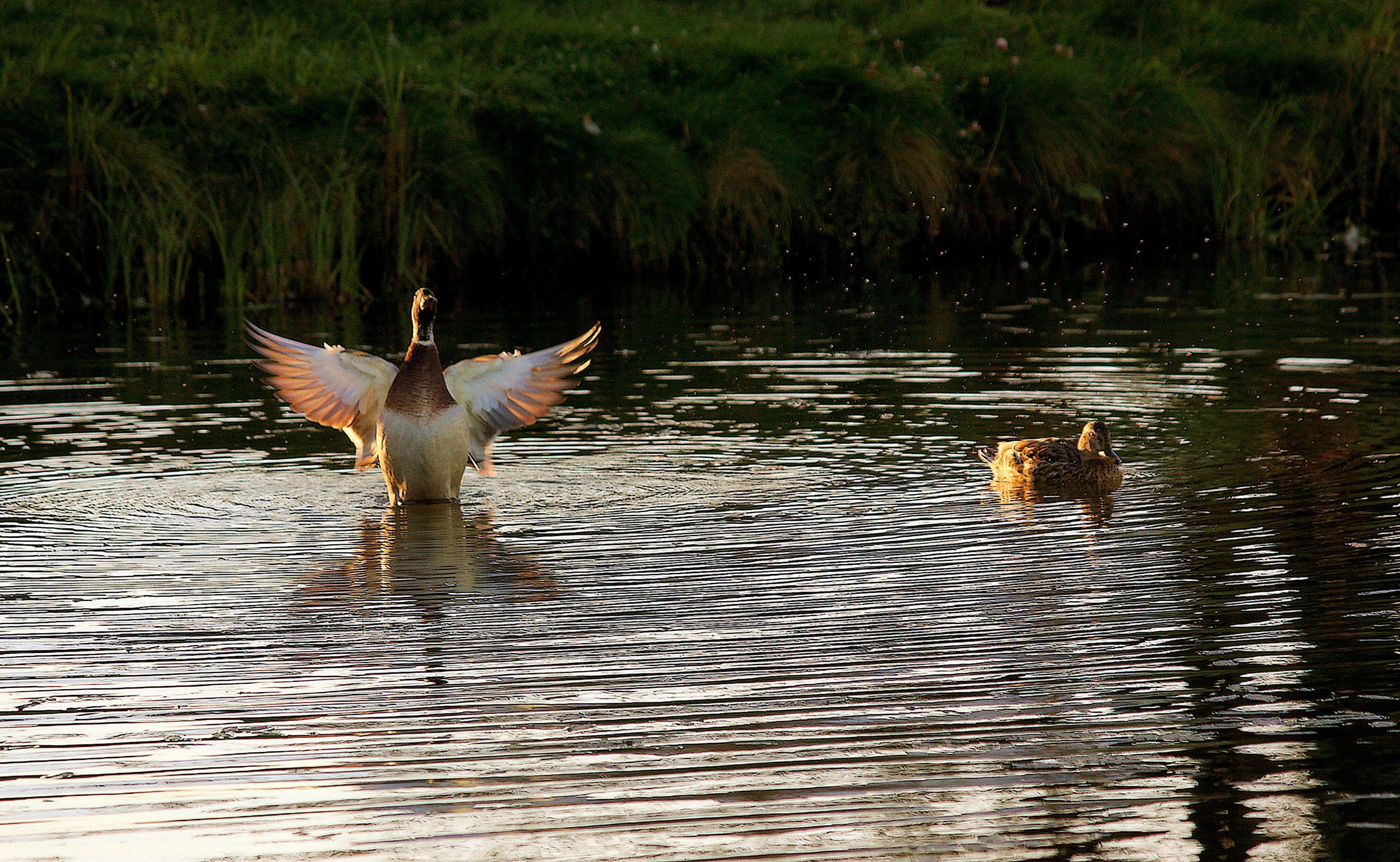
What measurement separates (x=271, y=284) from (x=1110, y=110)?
382 inches

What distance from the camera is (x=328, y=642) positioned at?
228 inches

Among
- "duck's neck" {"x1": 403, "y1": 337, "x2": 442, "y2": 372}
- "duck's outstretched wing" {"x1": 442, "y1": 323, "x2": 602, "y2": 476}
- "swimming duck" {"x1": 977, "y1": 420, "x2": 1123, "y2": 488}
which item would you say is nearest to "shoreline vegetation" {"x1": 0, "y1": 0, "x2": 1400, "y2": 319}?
"duck's outstretched wing" {"x1": 442, "y1": 323, "x2": 602, "y2": 476}

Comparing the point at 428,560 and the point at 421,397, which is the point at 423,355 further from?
the point at 428,560

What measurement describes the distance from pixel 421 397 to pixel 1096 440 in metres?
3.09

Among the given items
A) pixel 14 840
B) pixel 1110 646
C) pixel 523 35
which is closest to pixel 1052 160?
pixel 523 35

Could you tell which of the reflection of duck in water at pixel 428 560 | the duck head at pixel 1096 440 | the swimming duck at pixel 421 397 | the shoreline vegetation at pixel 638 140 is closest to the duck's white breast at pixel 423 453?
the swimming duck at pixel 421 397

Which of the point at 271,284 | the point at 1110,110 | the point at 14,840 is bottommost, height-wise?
the point at 14,840

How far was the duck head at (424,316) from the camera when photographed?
8641mm

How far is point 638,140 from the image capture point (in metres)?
18.4

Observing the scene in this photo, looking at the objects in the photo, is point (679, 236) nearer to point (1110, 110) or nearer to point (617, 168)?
point (617, 168)

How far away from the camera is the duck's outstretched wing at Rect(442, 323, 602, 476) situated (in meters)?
8.98

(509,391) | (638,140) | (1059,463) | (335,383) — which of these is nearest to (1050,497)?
(1059,463)

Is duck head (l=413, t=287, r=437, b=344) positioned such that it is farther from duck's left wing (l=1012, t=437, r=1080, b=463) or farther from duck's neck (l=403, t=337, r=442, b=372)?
duck's left wing (l=1012, t=437, r=1080, b=463)

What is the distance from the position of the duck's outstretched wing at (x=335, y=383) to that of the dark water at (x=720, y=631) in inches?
11.5
